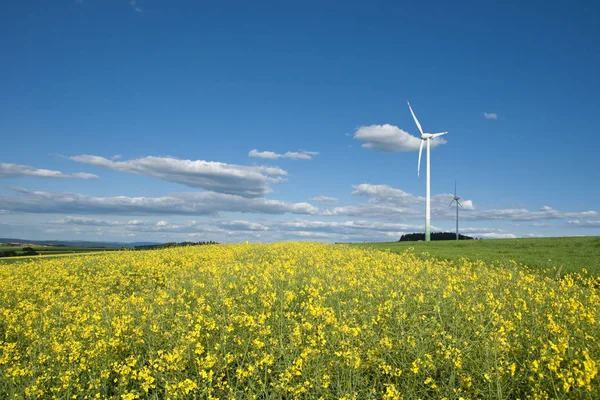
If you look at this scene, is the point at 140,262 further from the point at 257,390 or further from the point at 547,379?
the point at 547,379

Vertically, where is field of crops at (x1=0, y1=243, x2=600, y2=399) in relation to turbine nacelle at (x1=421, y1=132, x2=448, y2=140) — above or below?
below

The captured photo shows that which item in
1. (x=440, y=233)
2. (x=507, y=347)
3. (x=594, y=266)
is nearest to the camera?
(x=507, y=347)

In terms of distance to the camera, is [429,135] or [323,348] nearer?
[323,348]

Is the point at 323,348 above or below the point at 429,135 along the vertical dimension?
below

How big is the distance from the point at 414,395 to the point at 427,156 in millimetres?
50257

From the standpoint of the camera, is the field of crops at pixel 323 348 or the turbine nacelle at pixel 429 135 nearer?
the field of crops at pixel 323 348

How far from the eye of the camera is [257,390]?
609cm

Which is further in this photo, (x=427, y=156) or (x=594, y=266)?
(x=427, y=156)

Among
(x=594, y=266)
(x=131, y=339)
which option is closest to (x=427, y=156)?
(x=594, y=266)

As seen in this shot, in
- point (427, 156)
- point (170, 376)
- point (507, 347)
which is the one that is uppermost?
point (427, 156)

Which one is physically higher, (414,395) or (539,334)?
(539,334)

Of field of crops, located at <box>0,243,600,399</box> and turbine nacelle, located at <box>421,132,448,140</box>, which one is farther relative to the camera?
turbine nacelle, located at <box>421,132,448,140</box>

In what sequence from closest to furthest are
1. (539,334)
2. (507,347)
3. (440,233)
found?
(507,347) → (539,334) → (440,233)

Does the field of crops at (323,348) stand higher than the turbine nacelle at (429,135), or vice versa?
the turbine nacelle at (429,135)
